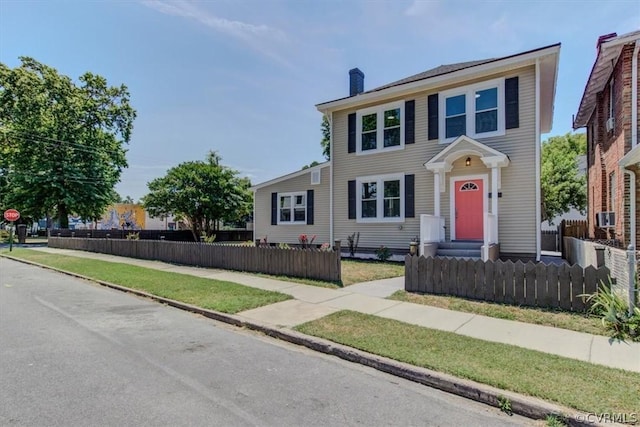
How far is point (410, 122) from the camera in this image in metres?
14.0

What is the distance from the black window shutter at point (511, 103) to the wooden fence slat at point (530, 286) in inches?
256

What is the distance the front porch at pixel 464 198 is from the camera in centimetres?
1160

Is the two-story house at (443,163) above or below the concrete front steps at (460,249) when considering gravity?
above

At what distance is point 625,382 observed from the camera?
3809 millimetres

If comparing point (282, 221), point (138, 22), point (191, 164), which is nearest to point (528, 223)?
point (282, 221)

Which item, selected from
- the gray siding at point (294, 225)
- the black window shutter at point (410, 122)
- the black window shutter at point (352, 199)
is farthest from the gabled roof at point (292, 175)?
the black window shutter at point (410, 122)

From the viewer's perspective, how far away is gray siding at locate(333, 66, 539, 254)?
38.1 feet

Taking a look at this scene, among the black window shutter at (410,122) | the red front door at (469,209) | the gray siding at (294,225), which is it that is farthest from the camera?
the gray siding at (294,225)

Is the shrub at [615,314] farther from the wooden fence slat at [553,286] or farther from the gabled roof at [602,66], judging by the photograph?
the gabled roof at [602,66]

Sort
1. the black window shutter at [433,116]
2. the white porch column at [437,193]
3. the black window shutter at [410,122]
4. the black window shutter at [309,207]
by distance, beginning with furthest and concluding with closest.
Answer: the black window shutter at [309,207], the black window shutter at [410,122], the black window shutter at [433,116], the white porch column at [437,193]

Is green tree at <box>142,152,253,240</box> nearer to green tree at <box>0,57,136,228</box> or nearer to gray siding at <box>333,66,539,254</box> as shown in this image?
green tree at <box>0,57,136,228</box>

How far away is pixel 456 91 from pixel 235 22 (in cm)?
818

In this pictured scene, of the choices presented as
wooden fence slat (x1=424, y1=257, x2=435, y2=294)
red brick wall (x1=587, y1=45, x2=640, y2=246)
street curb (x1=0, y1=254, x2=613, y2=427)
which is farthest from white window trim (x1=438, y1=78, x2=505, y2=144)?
street curb (x1=0, y1=254, x2=613, y2=427)

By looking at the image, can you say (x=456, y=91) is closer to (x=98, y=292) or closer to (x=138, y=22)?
(x=138, y=22)
